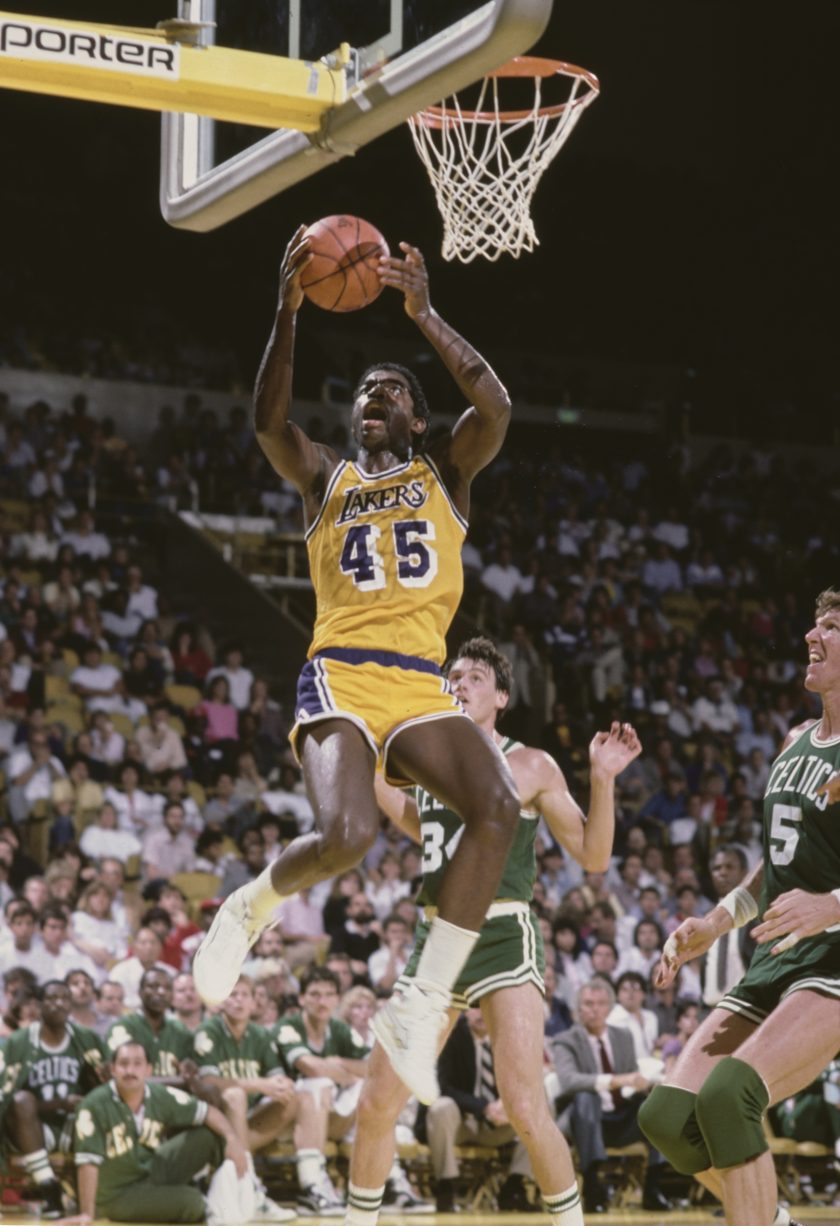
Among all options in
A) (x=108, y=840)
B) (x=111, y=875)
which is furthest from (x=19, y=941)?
(x=108, y=840)

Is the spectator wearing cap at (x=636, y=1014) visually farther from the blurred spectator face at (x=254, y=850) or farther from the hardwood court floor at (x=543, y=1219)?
the blurred spectator face at (x=254, y=850)

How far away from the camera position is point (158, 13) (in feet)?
66.4

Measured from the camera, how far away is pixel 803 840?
20.6ft

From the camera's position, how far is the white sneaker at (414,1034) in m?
5.29

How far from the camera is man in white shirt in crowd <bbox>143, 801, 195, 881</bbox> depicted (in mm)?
13492

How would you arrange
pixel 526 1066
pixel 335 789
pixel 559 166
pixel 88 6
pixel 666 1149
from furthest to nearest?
pixel 559 166, pixel 88 6, pixel 526 1066, pixel 666 1149, pixel 335 789

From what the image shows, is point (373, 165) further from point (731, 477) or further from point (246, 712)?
point (246, 712)

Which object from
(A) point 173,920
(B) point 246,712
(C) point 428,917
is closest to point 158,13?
(B) point 246,712

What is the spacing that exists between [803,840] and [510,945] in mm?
1314

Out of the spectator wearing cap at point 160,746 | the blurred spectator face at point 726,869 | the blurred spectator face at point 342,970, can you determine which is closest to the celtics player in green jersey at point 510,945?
the blurred spectator face at point 726,869

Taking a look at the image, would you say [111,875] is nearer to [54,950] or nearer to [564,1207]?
[54,950]

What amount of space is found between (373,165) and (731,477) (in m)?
6.17

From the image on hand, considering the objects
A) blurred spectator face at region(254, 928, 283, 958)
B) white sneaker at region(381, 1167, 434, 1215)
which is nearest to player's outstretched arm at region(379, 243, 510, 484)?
white sneaker at region(381, 1167, 434, 1215)

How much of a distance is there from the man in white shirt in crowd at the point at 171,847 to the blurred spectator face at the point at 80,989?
8.20 ft
